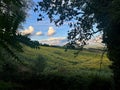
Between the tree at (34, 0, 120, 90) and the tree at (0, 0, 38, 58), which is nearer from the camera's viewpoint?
the tree at (0, 0, 38, 58)

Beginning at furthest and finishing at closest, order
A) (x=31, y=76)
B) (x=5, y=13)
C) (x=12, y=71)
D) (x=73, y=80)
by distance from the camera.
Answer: (x=12, y=71) → (x=31, y=76) → (x=73, y=80) → (x=5, y=13)

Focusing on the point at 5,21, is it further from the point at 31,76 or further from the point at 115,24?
the point at 31,76

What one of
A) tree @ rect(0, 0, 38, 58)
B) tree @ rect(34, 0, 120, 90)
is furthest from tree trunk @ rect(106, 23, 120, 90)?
tree @ rect(0, 0, 38, 58)

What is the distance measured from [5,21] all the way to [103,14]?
18984mm

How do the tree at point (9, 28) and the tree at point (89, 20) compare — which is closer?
the tree at point (9, 28)

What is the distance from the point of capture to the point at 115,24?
1855 cm

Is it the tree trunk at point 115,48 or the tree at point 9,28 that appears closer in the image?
the tree at point 9,28

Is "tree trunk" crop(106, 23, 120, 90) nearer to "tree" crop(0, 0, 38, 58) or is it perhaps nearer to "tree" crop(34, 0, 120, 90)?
"tree" crop(34, 0, 120, 90)

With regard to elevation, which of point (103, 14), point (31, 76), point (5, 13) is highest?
point (103, 14)

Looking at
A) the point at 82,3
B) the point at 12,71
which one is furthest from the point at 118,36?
the point at 12,71

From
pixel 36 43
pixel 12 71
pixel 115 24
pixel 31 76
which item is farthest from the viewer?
pixel 12 71

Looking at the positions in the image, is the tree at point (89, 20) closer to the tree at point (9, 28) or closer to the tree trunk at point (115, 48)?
the tree trunk at point (115, 48)

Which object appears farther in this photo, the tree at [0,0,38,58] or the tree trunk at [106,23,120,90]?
the tree trunk at [106,23,120,90]

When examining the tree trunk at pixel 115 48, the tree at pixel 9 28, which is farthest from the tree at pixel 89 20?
the tree at pixel 9 28
